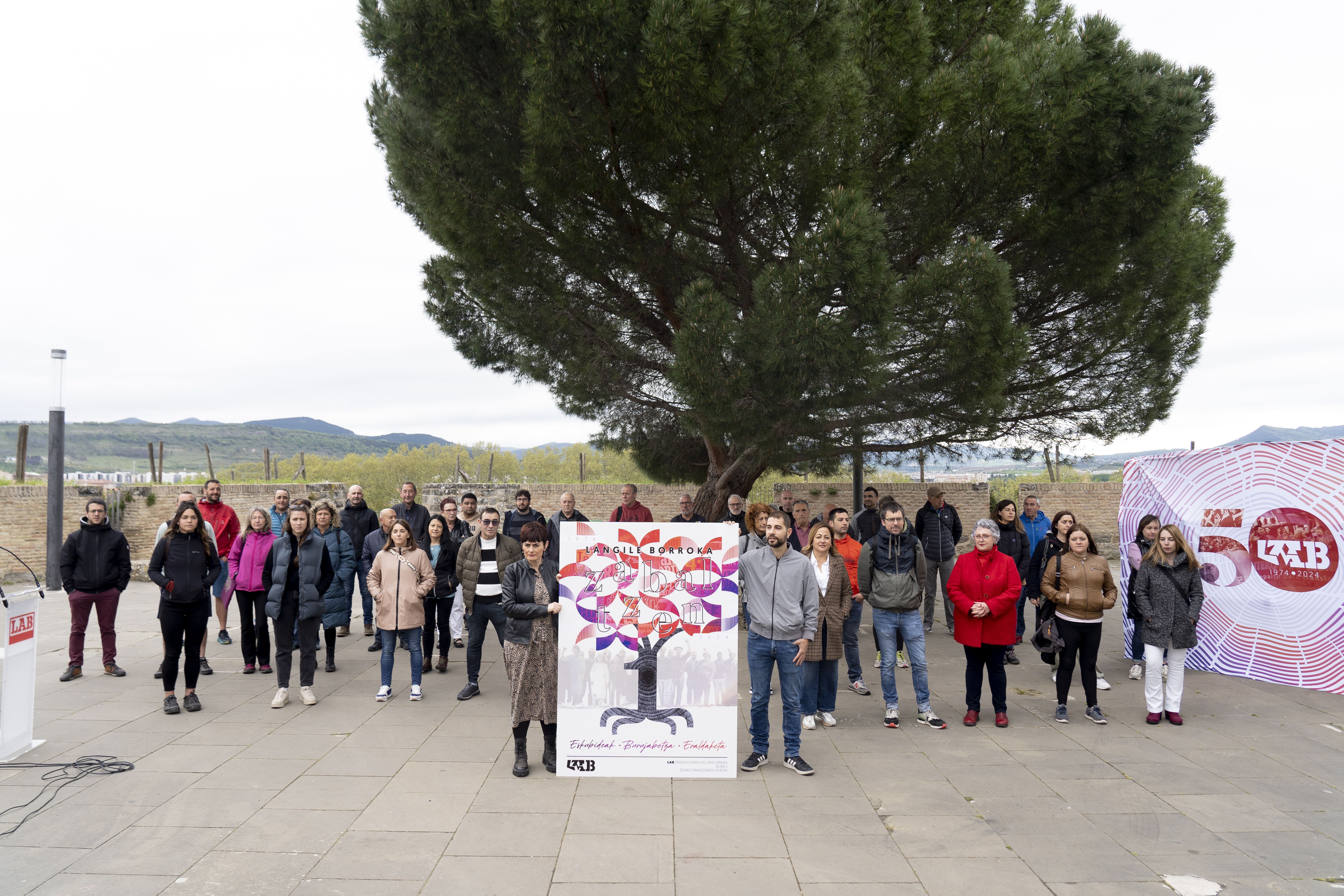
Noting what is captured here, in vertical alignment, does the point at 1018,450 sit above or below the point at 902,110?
below

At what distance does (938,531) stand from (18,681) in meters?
8.52

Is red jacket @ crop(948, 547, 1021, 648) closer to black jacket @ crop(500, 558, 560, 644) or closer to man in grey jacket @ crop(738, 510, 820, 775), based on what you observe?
man in grey jacket @ crop(738, 510, 820, 775)

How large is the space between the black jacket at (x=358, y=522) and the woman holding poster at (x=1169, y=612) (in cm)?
698

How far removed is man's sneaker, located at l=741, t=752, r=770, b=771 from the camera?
5.01m

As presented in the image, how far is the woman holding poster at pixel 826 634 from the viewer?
18.4 feet

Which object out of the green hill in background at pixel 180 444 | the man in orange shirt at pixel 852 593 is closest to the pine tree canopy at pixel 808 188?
the man in orange shirt at pixel 852 593

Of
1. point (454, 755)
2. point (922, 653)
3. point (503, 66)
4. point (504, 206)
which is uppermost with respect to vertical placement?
point (503, 66)

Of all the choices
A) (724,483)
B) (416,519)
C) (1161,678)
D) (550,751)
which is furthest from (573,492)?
(1161,678)

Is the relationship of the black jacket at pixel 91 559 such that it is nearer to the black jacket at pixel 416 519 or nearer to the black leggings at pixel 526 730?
the black jacket at pixel 416 519

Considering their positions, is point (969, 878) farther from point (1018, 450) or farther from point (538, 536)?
point (1018, 450)

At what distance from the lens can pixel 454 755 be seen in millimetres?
5254

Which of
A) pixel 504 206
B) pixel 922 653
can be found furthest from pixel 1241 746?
pixel 504 206

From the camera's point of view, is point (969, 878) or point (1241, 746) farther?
point (1241, 746)

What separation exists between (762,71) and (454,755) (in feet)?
20.3
